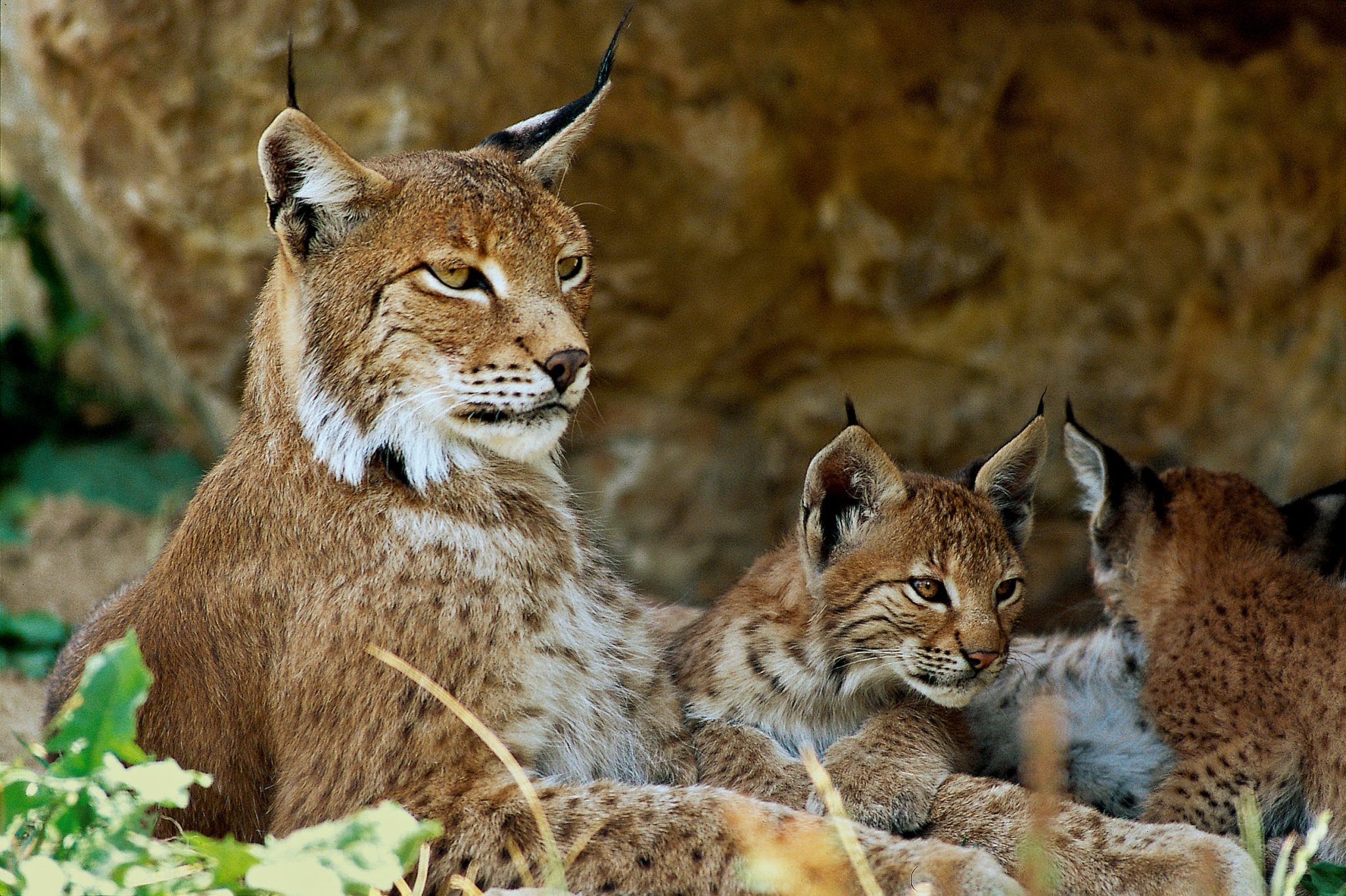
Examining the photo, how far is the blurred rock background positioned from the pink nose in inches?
97.2

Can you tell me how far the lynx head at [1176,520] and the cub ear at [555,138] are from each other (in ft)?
6.67

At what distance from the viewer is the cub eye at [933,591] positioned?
459cm

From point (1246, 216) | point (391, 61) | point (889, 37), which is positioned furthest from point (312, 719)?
point (1246, 216)

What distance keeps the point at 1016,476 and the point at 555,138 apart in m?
1.97

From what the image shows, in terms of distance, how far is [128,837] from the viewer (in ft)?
10.1

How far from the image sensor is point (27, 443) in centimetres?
848

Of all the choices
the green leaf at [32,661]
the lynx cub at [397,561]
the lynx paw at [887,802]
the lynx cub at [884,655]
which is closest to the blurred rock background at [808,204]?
the green leaf at [32,661]

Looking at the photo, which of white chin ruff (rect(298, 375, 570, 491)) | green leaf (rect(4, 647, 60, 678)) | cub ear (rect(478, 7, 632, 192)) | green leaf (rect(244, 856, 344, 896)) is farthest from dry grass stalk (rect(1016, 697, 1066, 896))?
green leaf (rect(4, 647, 60, 678))

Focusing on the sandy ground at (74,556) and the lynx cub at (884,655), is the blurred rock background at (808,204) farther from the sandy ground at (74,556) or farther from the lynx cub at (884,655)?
the lynx cub at (884,655)

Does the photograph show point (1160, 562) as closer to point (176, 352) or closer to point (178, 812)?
point (178, 812)

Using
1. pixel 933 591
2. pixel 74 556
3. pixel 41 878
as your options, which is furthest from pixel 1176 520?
pixel 74 556

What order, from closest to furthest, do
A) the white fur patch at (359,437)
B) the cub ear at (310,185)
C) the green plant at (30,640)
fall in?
the cub ear at (310,185) < the white fur patch at (359,437) < the green plant at (30,640)

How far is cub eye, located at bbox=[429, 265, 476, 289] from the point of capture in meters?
4.20

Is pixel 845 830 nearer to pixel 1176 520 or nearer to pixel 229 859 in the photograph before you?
pixel 229 859
